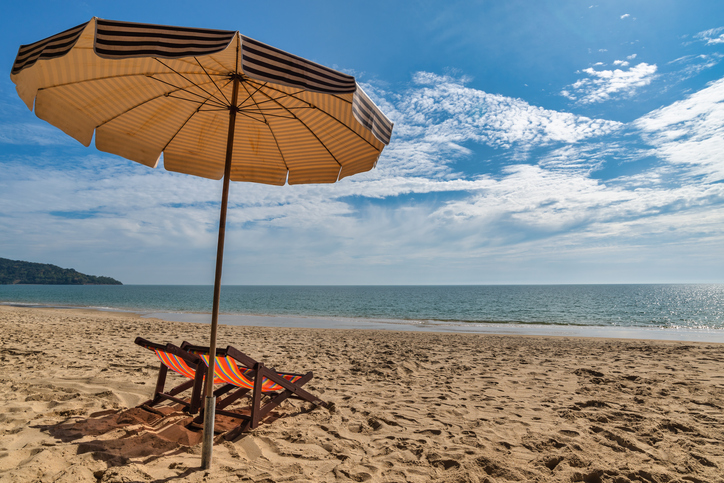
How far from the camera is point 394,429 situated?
11.5 ft

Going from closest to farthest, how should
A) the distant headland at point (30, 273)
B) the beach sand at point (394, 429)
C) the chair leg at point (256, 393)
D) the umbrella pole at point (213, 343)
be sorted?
the umbrella pole at point (213, 343) < the beach sand at point (394, 429) < the chair leg at point (256, 393) < the distant headland at point (30, 273)

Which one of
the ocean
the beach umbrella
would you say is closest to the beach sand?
the beach umbrella

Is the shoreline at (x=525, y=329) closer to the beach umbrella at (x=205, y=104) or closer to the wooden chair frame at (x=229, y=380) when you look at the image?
the wooden chair frame at (x=229, y=380)

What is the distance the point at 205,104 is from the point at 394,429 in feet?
11.6

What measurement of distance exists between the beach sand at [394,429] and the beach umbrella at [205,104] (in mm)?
660

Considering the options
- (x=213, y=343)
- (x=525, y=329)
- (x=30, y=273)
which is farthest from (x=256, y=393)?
(x=30, y=273)

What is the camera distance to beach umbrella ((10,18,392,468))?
180 cm

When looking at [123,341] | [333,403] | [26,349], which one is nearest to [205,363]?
[333,403]

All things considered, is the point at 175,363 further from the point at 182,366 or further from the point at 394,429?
the point at 394,429

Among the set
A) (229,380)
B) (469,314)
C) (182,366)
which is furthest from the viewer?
(469,314)

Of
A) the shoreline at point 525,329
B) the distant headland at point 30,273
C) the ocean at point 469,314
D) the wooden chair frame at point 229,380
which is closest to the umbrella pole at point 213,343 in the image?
the wooden chair frame at point 229,380

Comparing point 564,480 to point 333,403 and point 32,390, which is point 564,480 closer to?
point 333,403

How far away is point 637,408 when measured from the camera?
417cm

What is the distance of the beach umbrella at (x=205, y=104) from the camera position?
1798mm
